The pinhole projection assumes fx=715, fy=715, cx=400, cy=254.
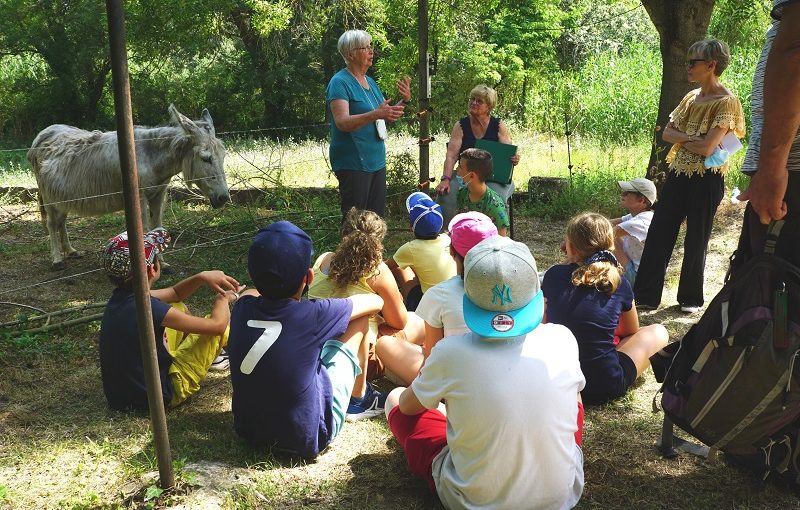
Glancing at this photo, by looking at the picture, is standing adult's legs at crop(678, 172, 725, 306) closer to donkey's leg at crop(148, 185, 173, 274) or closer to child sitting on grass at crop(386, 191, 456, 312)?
child sitting on grass at crop(386, 191, 456, 312)

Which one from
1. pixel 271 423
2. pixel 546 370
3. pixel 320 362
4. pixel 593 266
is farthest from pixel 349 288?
pixel 546 370

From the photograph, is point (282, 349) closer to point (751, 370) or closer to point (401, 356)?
point (401, 356)

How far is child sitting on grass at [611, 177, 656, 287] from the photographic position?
517 centimetres

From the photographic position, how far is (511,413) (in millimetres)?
2332

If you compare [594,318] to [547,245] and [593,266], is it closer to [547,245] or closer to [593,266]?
[593,266]

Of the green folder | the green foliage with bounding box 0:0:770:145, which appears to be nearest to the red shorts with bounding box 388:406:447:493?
the green folder

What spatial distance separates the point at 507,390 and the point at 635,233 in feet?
10.9

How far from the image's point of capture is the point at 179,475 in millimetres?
2812

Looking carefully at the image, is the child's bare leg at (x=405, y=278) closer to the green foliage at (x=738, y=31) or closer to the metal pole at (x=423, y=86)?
the metal pole at (x=423, y=86)

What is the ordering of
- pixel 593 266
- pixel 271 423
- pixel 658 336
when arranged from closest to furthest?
pixel 271 423 → pixel 593 266 → pixel 658 336

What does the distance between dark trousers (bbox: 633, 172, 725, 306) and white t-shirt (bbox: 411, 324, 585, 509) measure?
2869 millimetres

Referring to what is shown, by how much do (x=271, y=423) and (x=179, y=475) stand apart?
419mm

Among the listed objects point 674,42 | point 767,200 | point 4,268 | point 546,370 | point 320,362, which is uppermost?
point 674,42

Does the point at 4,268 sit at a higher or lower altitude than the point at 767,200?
lower
